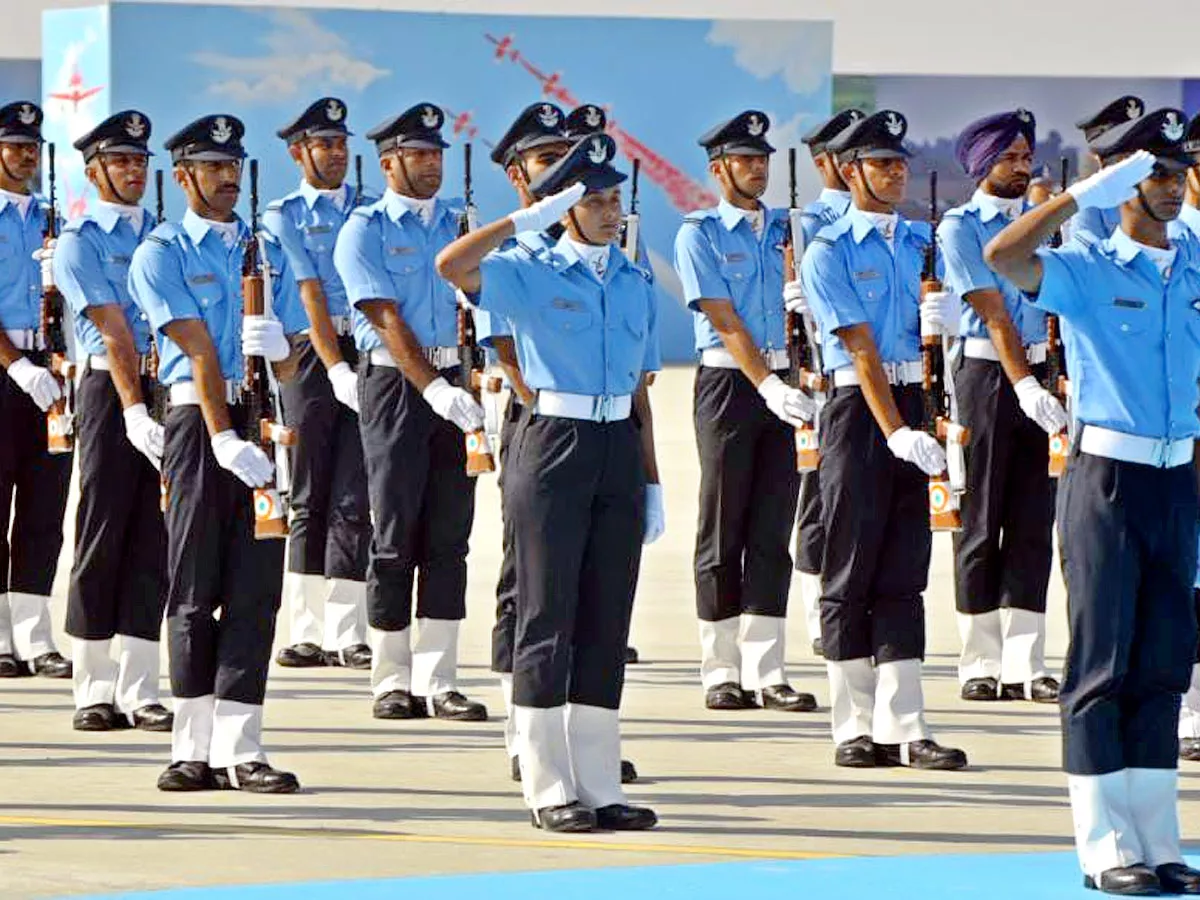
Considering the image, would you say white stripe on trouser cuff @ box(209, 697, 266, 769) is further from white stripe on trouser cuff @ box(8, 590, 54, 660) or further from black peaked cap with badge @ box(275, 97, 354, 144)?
black peaked cap with badge @ box(275, 97, 354, 144)

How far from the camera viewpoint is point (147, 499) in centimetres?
1172

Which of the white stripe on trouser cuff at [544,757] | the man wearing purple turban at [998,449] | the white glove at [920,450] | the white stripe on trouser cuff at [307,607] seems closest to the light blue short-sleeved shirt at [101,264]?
the white stripe on trouser cuff at [307,607]

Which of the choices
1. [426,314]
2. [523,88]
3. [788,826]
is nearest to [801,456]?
[426,314]

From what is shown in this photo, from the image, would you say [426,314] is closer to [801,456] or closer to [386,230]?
[386,230]

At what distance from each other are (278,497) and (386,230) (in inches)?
99.7

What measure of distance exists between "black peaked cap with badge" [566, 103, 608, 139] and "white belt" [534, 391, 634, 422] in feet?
3.97

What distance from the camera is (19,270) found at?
1308 centimetres

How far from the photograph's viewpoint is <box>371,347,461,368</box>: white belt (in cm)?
1225

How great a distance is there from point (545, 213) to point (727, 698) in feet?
11.9

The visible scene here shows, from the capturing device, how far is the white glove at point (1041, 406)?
38.4 feet

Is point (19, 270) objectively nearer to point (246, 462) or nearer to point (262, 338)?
point (262, 338)

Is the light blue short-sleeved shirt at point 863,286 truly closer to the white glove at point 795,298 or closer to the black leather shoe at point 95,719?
the white glove at point 795,298

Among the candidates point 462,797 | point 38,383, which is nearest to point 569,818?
point 462,797

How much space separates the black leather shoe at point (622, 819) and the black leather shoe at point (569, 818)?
59 millimetres
